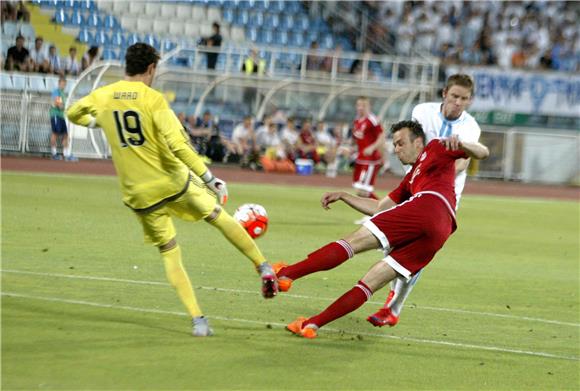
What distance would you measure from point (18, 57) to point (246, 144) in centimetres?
707

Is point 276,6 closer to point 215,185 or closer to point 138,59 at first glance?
point 138,59

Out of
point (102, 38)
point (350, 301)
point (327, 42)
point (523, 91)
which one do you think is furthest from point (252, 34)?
point (350, 301)

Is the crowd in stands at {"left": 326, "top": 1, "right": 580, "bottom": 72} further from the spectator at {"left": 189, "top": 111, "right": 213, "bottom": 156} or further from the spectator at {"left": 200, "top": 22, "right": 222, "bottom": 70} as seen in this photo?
the spectator at {"left": 189, "top": 111, "right": 213, "bottom": 156}

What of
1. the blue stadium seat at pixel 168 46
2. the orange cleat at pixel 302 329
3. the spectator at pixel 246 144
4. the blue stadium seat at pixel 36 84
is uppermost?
the blue stadium seat at pixel 168 46

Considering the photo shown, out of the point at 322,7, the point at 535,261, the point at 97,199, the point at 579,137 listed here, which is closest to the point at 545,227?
the point at 535,261

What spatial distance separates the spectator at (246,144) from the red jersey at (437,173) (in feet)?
74.4

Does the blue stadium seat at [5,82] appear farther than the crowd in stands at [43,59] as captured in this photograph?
No

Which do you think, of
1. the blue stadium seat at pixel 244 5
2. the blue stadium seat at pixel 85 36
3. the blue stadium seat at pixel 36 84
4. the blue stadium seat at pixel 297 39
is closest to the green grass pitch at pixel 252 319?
the blue stadium seat at pixel 36 84

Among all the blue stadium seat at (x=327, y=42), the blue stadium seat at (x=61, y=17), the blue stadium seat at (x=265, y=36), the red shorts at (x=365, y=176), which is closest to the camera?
the red shorts at (x=365, y=176)

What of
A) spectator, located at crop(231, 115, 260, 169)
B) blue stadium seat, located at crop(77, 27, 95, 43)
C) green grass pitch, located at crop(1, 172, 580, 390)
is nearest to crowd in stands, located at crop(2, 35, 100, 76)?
blue stadium seat, located at crop(77, 27, 95, 43)

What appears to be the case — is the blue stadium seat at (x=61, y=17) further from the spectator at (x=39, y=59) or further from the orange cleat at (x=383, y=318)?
the orange cleat at (x=383, y=318)

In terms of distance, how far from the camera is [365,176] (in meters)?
18.3

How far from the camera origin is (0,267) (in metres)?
10.2

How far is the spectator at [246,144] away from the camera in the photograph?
101ft
